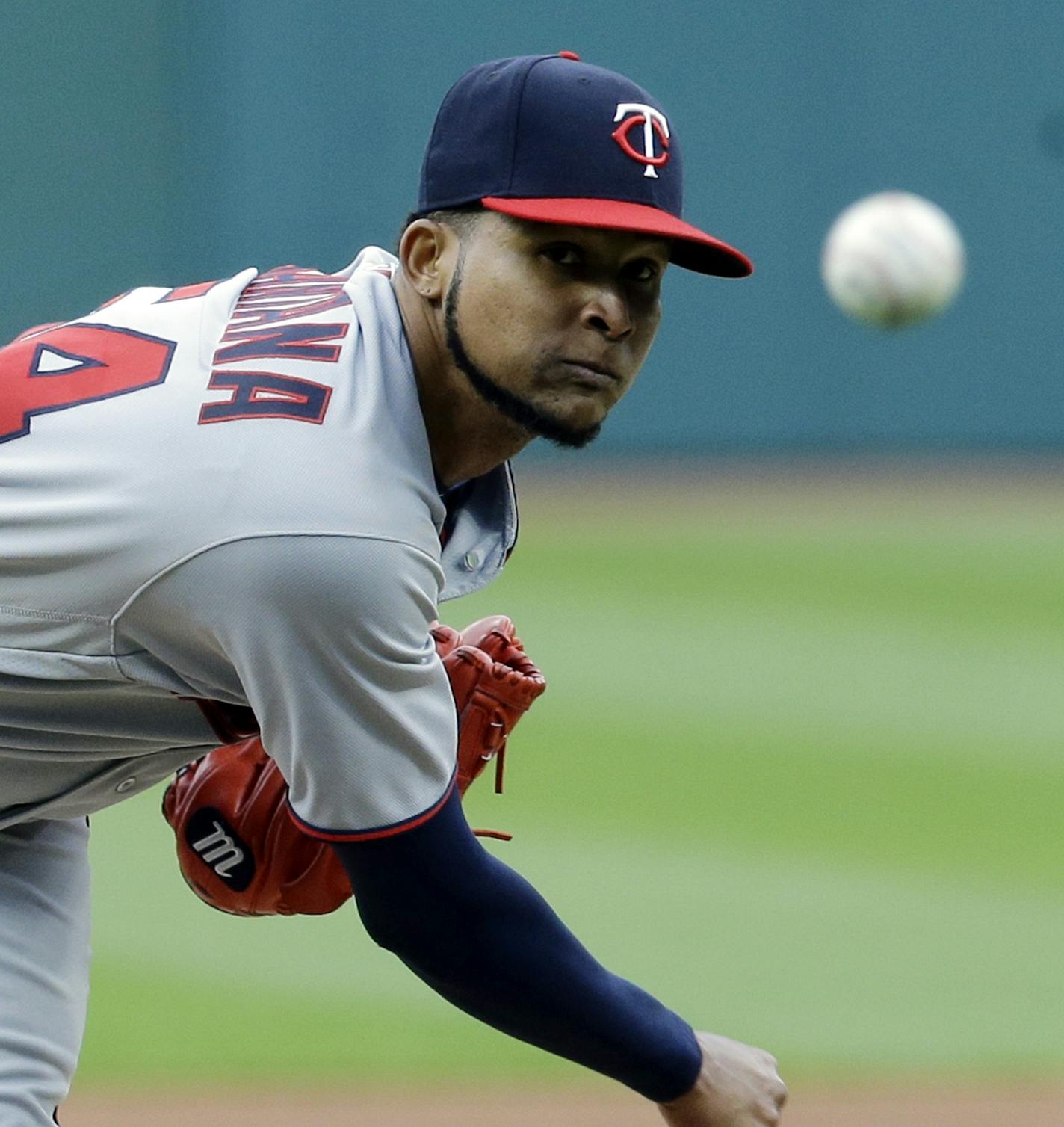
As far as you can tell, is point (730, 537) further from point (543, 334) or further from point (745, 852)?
point (543, 334)

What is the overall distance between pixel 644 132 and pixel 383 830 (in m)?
0.94

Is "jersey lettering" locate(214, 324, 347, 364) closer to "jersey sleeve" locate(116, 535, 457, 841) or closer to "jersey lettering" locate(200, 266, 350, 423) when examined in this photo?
"jersey lettering" locate(200, 266, 350, 423)

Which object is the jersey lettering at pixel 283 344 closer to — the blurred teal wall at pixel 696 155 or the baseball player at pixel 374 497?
the baseball player at pixel 374 497

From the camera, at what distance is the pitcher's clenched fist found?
2.81 meters

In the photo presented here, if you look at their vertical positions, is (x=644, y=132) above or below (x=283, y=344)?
above

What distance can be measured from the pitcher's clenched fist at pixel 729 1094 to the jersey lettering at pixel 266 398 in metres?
0.97

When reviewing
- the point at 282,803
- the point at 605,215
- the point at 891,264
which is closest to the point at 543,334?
the point at 605,215

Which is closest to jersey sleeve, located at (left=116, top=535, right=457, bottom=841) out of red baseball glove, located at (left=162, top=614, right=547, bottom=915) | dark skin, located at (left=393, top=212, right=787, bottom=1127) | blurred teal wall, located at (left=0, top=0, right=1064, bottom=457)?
dark skin, located at (left=393, top=212, right=787, bottom=1127)

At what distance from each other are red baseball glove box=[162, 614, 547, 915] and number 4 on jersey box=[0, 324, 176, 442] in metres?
0.62

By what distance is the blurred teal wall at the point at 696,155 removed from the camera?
16.1 metres

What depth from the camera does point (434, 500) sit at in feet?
8.96

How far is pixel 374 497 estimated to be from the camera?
8.43 ft

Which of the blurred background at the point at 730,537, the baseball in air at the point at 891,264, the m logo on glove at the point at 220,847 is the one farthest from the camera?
the baseball in air at the point at 891,264

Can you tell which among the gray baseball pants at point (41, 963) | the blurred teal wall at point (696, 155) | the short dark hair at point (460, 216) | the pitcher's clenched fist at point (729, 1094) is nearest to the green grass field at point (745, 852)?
the gray baseball pants at point (41, 963)
